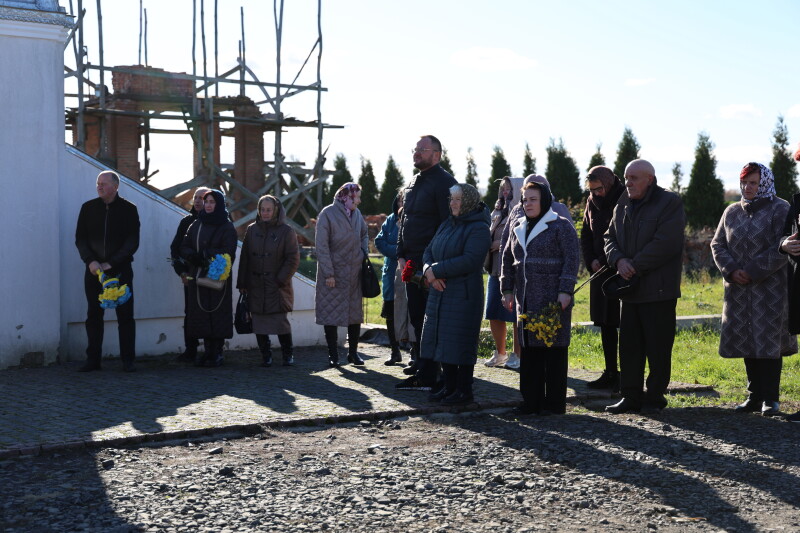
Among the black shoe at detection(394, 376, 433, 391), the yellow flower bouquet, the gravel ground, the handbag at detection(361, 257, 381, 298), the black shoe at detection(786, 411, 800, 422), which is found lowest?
the gravel ground

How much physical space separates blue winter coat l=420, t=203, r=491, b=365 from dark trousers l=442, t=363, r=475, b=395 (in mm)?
99


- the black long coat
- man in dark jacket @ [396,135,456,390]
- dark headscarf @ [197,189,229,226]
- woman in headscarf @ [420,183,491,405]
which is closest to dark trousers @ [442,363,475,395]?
woman in headscarf @ [420,183,491,405]

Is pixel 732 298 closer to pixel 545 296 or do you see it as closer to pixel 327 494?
pixel 545 296

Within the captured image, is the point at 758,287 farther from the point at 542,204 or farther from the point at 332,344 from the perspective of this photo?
the point at 332,344

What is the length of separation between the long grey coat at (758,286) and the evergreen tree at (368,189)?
30.8 m

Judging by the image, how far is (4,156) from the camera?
9.66 metres

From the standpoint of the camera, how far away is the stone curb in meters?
5.95

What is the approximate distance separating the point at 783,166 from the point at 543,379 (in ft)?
77.6

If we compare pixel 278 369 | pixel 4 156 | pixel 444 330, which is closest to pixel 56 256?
pixel 4 156

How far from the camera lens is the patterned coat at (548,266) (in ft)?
23.2

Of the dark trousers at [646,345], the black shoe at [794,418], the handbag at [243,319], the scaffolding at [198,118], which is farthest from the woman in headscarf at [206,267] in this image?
the scaffolding at [198,118]

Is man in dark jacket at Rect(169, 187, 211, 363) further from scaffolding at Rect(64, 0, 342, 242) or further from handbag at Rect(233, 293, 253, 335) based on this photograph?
scaffolding at Rect(64, 0, 342, 242)

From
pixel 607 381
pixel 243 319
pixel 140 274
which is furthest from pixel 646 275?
pixel 140 274

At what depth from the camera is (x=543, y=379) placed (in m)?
7.28
